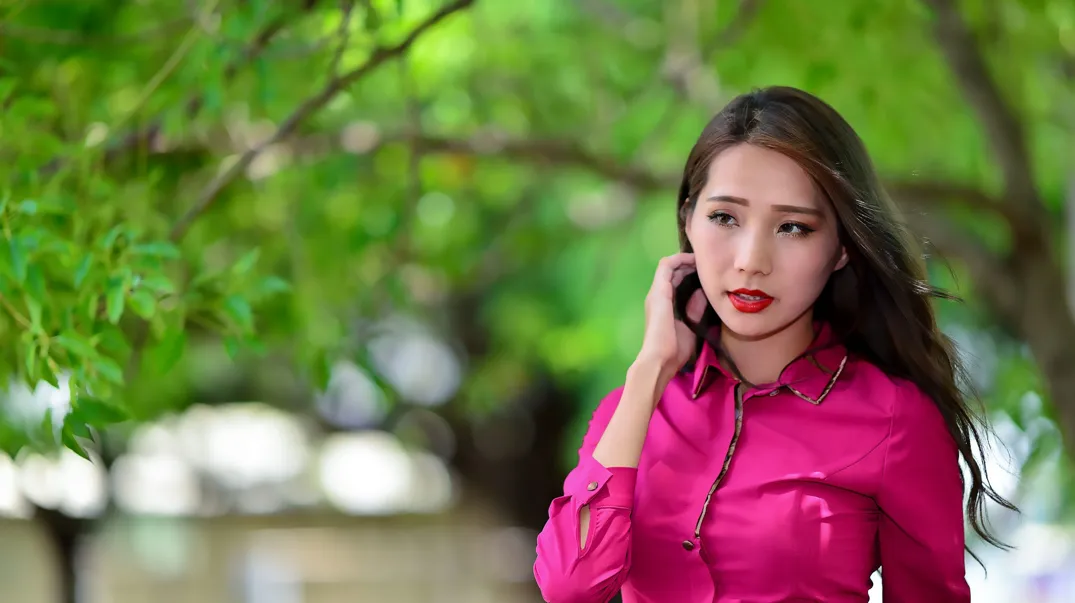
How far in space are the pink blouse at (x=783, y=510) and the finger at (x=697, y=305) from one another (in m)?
0.19

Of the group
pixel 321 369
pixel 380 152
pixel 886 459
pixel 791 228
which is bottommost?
pixel 886 459

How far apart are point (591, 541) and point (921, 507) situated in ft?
1.46

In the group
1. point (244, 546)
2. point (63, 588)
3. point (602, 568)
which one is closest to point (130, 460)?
point (244, 546)

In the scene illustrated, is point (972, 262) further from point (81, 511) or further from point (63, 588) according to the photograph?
point (81, 511)

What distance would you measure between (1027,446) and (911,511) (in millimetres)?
2445

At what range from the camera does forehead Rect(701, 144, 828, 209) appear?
178 cm

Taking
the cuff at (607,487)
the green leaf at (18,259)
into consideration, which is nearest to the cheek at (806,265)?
the cuff at (607,487)

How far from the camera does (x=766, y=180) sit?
178 cm

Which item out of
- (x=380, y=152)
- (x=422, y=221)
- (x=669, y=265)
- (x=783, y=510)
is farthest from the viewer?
(x=422, y=221)

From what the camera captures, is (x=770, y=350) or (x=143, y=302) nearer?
(x=770, y=350)

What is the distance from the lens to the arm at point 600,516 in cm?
174

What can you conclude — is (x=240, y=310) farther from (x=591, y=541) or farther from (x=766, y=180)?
(x=766, y=180)

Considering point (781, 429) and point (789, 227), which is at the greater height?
point (789, 227)

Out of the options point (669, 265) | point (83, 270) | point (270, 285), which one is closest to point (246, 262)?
point (270, 285)
